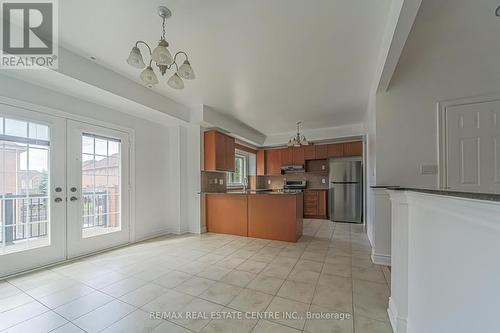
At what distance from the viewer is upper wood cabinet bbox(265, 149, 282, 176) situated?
689 cm

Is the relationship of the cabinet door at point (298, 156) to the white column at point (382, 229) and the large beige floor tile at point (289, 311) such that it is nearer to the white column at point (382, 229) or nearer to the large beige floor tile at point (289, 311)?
the white column at point (382, 229)

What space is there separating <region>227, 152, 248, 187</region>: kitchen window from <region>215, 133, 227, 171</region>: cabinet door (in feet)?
5.04

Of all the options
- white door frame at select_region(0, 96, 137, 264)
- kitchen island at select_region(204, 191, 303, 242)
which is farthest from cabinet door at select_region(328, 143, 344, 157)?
white door frame at select_region(0, 96, 137, 264)

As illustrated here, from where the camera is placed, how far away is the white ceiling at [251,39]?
179 centimetres

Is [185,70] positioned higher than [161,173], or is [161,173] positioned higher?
[185,70]

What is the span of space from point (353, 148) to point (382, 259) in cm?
374

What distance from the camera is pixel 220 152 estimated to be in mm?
4621

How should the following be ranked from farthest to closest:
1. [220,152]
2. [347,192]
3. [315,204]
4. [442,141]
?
[315,204] → [347,192] → [220,152] → [442,141]

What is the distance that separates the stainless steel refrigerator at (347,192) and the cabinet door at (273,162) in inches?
68.0

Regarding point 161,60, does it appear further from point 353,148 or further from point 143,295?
point 353,148

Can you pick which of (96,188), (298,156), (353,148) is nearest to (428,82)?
(353,148)

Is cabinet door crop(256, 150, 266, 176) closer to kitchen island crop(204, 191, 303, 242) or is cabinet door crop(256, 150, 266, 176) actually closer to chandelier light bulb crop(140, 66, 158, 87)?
kitchen island crop(204, 191, 303, 242)

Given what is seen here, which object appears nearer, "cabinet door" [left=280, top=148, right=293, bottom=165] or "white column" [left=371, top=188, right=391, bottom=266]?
"white column" [left=371, top=188, right=391, bottom=266]

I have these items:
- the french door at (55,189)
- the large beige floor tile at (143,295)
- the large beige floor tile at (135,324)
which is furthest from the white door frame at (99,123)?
the large beige floor tile at (135,324)
